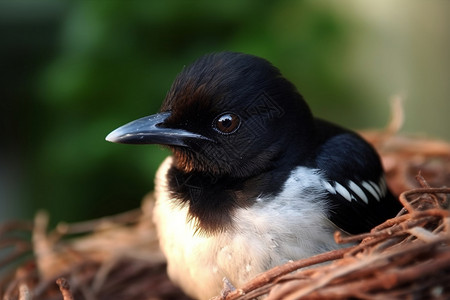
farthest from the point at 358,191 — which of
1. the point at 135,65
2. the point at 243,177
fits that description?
the point at 135,65

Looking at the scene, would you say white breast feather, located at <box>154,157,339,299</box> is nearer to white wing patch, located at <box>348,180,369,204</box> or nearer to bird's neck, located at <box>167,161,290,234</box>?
bird's neck, located at <box>167,161,290,234</box>

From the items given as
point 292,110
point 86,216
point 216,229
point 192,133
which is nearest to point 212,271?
point 216,229

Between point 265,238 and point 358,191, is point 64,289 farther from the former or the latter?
point 358,191

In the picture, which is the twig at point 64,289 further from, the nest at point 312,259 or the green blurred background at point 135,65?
the green blurred background at point 135,65

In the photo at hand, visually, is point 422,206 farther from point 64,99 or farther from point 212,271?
point 64,99

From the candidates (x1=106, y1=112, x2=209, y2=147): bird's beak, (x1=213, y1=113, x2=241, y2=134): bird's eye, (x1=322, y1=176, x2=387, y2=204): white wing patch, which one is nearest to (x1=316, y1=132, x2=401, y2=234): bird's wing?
(x1=322, y1=176, x2=387, y2=204): white wing patch

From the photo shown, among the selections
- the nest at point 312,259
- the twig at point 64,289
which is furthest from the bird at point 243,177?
the twig at point 64,289
